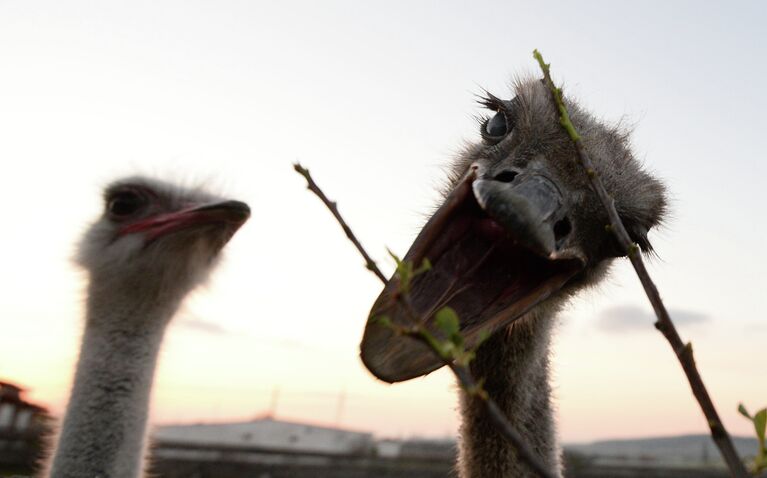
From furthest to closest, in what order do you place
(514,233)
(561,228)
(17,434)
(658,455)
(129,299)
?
1. (658,455)
2. (17,434)
3. (129,299)
4. (561,228)
5. (514,233)

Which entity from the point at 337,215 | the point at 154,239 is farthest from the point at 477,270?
the point at 154,239

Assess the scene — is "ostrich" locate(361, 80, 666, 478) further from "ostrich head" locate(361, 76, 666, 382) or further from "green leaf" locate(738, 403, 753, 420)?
"green leaf" locate(738, 403, 753, 420)

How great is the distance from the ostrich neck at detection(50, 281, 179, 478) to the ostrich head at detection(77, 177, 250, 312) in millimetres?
97

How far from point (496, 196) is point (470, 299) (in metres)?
0.25

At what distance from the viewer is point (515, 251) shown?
1.93 m

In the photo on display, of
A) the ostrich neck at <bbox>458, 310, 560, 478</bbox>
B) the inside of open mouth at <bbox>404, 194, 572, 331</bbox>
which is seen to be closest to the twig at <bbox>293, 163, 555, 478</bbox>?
the inside of open mouth at <bbox>404, 194, 572, 331</bbox>

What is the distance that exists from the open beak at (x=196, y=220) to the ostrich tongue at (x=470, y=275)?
6.23 feet

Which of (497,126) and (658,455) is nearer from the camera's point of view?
(497,126)

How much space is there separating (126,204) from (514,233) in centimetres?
305

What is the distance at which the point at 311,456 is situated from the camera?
481 inches

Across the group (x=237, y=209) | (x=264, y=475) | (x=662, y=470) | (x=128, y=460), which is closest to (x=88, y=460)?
(x=128, y=460)

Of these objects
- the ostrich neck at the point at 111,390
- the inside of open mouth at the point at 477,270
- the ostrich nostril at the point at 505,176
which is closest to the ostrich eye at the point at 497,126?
the ostrich nostril at the point at 505,176

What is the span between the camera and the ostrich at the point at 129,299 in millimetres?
3342

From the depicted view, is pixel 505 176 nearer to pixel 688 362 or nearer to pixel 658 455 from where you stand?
pixel 688 362
